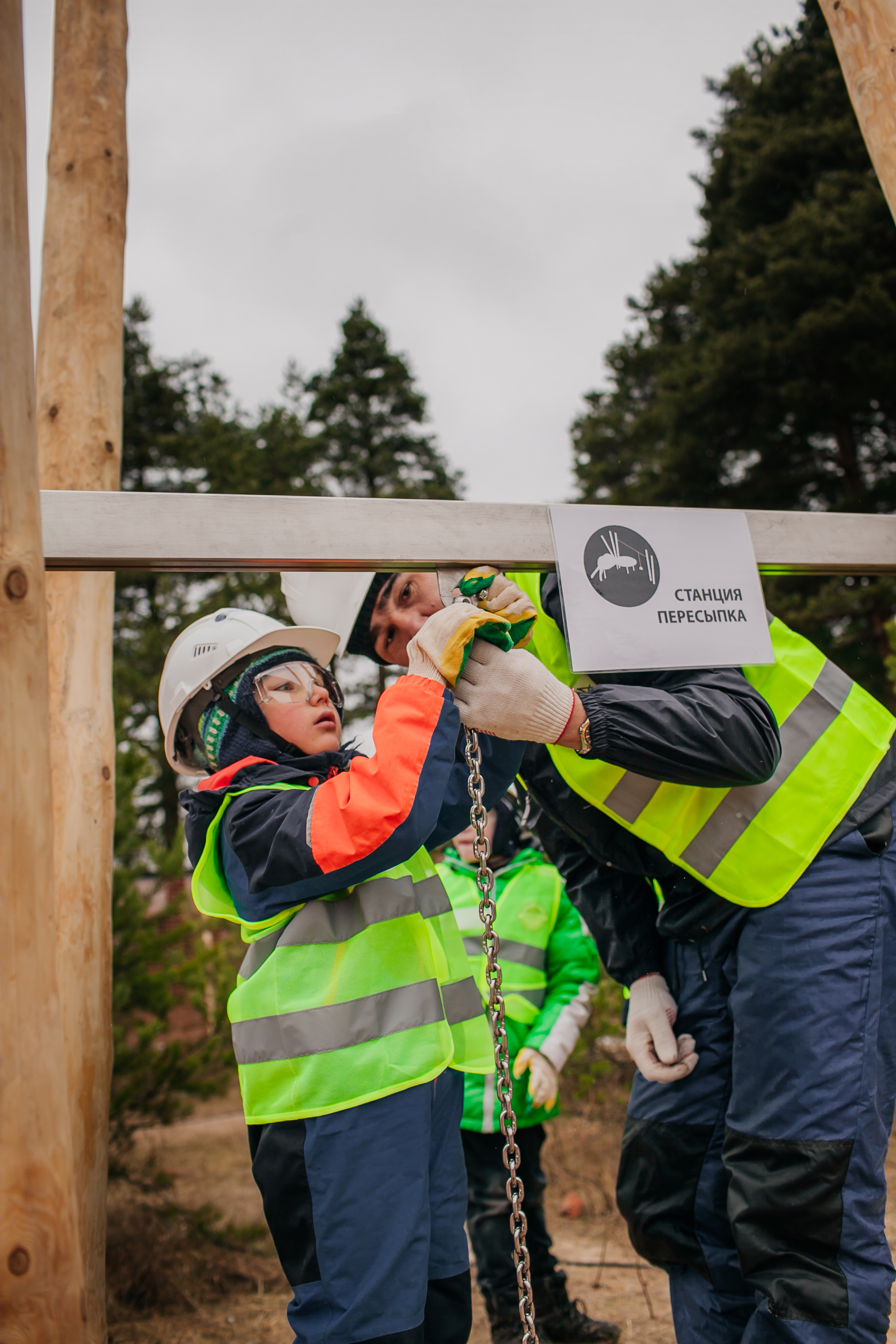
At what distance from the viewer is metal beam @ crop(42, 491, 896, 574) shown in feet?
6.07

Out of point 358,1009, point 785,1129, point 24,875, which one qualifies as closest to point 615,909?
point 785,1129

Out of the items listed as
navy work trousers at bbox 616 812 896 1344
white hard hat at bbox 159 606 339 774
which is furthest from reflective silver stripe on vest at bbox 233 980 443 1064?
white hard hat at bbox 159 606 339 774

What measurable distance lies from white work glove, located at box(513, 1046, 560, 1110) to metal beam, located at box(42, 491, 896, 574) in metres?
2.05

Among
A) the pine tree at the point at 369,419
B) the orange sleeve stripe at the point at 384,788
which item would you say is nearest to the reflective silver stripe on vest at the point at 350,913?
the orange sleeve stripe at the point at 384,788

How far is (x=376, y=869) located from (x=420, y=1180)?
26.4 inches

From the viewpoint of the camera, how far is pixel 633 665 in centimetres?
211

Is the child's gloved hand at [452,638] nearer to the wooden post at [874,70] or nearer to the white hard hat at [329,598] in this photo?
the white hard hat at [329,598]

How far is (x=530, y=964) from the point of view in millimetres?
3582

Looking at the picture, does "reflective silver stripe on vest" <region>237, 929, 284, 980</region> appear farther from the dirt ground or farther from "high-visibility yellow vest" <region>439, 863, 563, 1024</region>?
the dirt ground

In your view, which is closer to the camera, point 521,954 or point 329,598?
point 329,598

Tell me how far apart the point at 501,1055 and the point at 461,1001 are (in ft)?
1.98

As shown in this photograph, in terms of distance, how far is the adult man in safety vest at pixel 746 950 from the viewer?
1.94 metres

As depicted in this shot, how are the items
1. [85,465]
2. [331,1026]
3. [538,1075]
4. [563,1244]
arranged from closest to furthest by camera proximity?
[331,1026] < [85,465] < [538,1075] < [563,1244]

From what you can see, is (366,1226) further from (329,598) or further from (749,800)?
(329,598)
